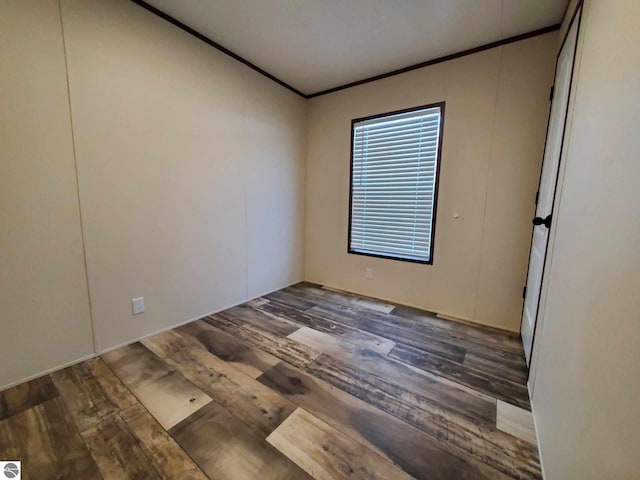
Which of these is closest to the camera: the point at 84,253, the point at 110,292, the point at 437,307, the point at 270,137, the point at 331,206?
the point at 84,253

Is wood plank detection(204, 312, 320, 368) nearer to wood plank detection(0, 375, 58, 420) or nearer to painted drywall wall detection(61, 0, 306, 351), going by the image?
painted drywall wall detection(61, 0, 306, 351)

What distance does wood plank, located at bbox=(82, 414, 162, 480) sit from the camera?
103cm

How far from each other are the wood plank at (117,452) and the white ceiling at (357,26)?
8.63 feet

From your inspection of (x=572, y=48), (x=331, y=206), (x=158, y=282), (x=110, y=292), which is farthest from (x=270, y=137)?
(x=572, y=48)

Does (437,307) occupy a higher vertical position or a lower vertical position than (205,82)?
lower

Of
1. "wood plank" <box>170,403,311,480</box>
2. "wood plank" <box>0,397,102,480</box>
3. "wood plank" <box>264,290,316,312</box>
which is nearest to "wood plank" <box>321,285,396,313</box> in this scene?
"wood plank" <box>264,290,316,312</box>

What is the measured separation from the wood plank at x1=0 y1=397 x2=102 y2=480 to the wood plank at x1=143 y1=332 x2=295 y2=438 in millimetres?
528

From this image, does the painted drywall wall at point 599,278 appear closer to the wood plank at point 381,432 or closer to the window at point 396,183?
the wood plank at point 381,432

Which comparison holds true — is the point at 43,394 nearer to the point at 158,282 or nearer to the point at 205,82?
the point at 158,282

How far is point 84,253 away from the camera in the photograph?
5.56ft

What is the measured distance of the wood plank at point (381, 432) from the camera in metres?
1.06

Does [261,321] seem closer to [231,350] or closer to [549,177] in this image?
[231,350]

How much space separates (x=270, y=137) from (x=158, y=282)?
73.0 inches

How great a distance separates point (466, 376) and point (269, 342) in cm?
140
